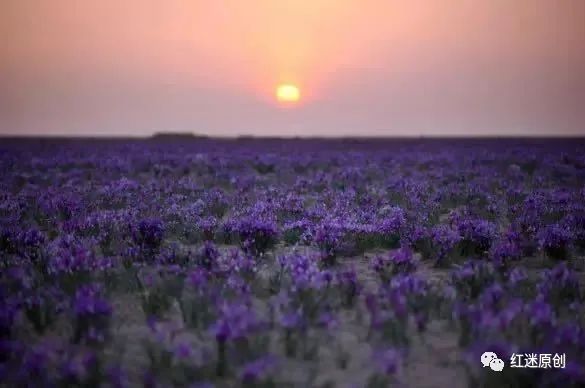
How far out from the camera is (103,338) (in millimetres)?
3725

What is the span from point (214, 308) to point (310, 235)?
270cm

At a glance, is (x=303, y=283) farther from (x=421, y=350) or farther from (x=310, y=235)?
(x=310, y=235)

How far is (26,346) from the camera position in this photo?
3.56 m

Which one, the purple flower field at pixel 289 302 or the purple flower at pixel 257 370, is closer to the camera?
the purple flower at pixel 257 370

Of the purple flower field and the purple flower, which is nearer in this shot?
the purple flower

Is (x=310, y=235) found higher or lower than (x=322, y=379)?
higher

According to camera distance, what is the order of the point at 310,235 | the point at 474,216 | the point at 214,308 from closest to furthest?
Answer: the point at 214,308, the point at 310,235, the point at 474,216

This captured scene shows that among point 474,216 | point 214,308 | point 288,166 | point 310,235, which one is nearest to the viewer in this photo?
point 214,308

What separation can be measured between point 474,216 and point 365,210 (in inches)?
72.0

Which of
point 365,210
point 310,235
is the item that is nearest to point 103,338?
point 310,235

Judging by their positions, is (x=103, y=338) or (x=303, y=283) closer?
(x=103, y=338)

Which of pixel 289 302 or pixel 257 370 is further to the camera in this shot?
pixel 289 302

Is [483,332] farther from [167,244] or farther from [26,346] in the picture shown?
[167,244]

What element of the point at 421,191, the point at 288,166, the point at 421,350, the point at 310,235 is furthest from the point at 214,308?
the point at 288,166
